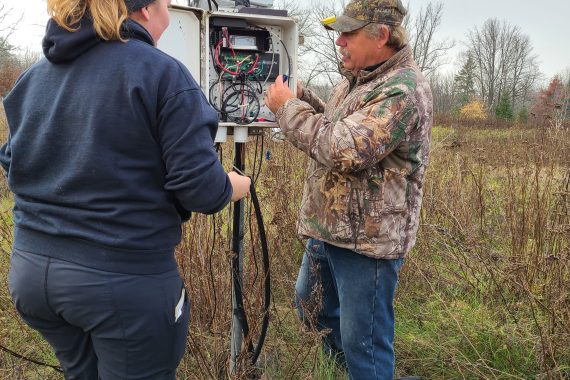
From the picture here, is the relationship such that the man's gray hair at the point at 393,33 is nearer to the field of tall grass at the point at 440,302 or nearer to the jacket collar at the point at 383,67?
the jacket collar at the point at 383,67

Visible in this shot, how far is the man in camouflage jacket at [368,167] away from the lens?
1.93 m

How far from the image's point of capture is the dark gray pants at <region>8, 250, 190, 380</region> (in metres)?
1.31

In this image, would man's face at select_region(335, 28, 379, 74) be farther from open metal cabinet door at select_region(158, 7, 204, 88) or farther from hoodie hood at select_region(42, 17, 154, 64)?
hoodie hood at select_region(42, 17, 154, 64)

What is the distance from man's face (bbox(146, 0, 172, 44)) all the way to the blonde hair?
0.11 metres

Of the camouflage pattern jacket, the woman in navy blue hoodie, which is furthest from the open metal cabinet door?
the woman in navy blue hoodie

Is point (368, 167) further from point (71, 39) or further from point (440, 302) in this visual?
point (440, 302)

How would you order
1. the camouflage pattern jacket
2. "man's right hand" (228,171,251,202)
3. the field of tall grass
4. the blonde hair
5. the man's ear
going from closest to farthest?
the blonde hair
"man's right hand" (228,171,251,202)
the camouflage pattern jacket
the man's ear
the field of tall grass

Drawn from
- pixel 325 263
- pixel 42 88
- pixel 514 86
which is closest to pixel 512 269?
pixel 325 263

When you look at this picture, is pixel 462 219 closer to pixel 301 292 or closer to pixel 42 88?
pixel 301 292

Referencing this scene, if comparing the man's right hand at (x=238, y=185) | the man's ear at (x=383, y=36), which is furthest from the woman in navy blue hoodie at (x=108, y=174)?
the man's ear at (x=383, y=36)

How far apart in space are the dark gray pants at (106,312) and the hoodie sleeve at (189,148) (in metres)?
0.27

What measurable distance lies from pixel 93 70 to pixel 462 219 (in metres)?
3.27

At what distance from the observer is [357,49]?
2.12 metres

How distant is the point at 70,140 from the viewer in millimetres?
1282
